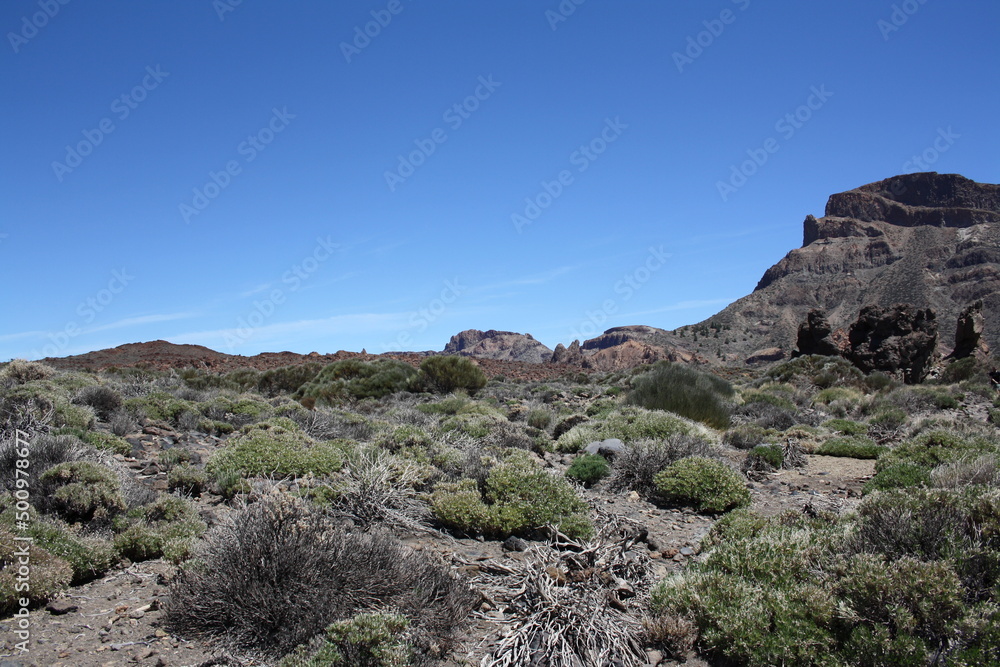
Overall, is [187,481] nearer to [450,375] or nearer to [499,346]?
[450,375]

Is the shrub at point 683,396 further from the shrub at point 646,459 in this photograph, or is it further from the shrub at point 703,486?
the shrub at point 703,486

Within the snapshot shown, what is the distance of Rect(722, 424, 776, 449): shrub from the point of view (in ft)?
40.7

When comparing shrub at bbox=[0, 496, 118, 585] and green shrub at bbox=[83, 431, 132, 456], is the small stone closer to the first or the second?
Result: shrub at bbox=[0, 496, 118, 585]

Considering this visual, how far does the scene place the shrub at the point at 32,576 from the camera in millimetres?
4309

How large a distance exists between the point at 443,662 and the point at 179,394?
49.2 feet

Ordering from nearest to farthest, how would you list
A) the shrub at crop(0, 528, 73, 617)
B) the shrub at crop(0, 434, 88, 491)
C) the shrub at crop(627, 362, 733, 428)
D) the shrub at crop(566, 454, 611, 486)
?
the shrub at crop(0, 528, 73, 617) < the shrub at crop(0, 434, 88, 491) < the shrub at crop(566, 454, 611, 486) < the shrub at crop(627, 362, 733, 428)

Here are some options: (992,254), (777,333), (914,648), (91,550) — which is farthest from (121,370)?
(992,254)

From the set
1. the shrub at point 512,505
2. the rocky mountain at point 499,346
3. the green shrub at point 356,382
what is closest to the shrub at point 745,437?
the shrub at point 512,505

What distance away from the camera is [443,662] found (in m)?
4.04

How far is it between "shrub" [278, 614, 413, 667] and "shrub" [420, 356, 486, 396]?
20.4 meters

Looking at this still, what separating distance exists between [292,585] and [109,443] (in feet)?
21.3

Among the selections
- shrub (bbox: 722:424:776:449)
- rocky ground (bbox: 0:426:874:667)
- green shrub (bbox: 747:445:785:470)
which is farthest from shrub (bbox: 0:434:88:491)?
shrub (bbox: 722:424:776:449)

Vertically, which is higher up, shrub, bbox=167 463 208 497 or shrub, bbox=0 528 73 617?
shrub, bbox=167 463 208 497

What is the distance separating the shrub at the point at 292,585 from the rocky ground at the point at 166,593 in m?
0.19
